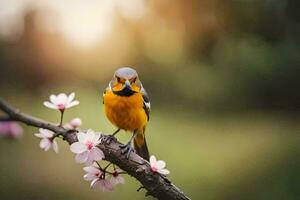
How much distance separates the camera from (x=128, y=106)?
43 centimetres

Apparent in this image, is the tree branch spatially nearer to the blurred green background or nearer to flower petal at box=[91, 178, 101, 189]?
flower petal at box=[91, 178, 101, 189]

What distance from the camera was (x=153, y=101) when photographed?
4.69 ft

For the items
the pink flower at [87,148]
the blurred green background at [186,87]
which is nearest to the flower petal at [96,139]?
the pink flower at [87,148]

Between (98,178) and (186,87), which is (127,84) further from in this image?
(186,87)

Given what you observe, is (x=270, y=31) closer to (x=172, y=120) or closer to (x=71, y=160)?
(x=172, y=120)

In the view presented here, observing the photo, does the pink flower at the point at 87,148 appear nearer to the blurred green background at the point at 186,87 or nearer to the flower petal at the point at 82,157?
the flower petal at the point at 82,157

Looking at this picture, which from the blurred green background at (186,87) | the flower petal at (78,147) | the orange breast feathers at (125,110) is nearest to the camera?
the flower petal at (78,147)

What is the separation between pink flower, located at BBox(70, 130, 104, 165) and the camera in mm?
320

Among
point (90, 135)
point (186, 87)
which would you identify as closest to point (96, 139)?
point (90, 135)

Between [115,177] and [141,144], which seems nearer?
[115,177]

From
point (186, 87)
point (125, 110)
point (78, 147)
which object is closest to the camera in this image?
point (78, 147)

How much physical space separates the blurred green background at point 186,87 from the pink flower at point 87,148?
899 mm

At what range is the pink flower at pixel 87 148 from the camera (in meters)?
0.32

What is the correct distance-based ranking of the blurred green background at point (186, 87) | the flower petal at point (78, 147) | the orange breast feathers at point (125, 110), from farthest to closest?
the blurred green background at point (186, 87) < the orange breast feathers at point (125, 110) < the flower petal at point (78, 147)
